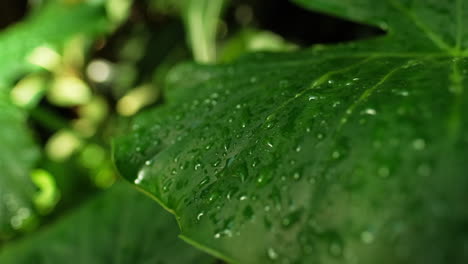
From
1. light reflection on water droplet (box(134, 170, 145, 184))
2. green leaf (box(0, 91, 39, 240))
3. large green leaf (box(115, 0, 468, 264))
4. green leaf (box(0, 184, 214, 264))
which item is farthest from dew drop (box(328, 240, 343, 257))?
green leaf (box(0, 91, 39, 240))

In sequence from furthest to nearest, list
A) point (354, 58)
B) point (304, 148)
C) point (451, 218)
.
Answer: point (354, 58)
point (304, 148)
point (451, 218)

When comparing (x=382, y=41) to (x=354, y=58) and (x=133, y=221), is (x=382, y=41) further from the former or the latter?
(x=133, y=221)

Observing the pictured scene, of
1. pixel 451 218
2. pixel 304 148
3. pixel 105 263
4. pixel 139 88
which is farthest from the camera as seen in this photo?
pixel 139 88

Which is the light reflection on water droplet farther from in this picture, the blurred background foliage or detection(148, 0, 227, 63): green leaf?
detection(148, 0, 227, 63): green leaf

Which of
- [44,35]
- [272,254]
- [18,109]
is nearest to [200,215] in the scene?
[272,254]


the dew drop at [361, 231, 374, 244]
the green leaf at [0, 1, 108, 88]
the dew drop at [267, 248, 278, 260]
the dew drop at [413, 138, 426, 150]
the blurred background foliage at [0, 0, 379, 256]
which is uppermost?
the dew drop at [413, 138, 426, 150]

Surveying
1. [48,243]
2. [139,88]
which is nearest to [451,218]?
[48,243]
